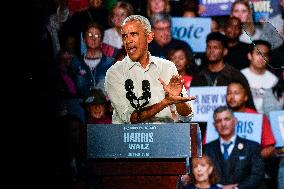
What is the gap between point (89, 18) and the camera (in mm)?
4914

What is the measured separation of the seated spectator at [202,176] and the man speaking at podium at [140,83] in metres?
1.85

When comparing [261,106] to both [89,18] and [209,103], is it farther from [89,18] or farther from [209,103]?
[89,18]

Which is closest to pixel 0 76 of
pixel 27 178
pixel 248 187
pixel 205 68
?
pixel 27 178

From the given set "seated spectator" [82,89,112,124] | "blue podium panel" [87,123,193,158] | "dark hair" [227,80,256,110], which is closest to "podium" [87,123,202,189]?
"blue podium panel" [87,123,193,158]

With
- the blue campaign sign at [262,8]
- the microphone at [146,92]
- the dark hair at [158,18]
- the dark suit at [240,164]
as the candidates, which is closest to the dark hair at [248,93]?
the dark suit at [240,164]

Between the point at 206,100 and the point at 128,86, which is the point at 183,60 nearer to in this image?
the point at 206,100

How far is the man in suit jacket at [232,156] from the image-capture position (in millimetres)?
4621

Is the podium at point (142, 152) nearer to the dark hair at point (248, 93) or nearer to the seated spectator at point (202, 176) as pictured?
the seated spectator at point (202, 176)

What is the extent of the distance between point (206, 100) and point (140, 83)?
198 centimetres

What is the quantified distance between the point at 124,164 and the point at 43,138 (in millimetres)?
1837

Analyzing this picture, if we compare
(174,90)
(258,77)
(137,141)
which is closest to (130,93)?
(174,90)

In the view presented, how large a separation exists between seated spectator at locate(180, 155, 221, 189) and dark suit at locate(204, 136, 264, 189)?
5cm

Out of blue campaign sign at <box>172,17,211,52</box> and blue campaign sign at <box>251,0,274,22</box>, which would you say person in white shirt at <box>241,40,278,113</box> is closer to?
blue campaign sign at <box>251,0,274,22</box>

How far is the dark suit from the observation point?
15.1 feet
